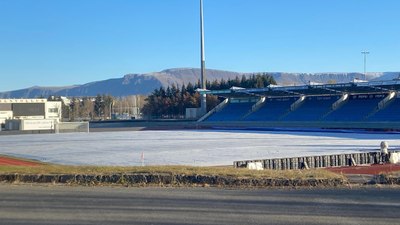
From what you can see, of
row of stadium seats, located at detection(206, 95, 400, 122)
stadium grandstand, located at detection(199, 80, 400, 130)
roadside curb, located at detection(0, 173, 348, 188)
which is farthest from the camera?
row of stadium seats, located at detection(206, 95, 400, 122)

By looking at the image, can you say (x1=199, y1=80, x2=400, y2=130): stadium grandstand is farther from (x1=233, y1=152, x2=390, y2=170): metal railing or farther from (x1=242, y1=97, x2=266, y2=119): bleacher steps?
(x1=233, y1=152, x2=390, y2=170): metal railing

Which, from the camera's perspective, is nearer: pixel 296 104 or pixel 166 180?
pixel 166 180

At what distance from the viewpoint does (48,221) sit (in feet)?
30.0

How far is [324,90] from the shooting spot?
84.1 metres

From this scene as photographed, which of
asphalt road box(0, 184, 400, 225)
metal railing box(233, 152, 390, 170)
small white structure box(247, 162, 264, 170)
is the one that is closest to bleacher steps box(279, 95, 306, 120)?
metal railing box(233, 152, 390, 170)

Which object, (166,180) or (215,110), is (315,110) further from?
(166,180)

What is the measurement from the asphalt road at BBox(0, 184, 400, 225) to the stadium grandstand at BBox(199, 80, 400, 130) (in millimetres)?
60175

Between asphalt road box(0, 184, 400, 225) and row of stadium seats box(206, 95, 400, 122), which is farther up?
row of stadium seats box(206, 95, 400, 122)

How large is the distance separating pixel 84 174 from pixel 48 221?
5.62 metres

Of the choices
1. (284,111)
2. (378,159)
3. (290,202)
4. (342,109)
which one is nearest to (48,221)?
(290,202)

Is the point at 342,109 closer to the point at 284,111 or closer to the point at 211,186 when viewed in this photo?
the point at 284,111

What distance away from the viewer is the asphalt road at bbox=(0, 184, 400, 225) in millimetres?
9211

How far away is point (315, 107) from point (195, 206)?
80141mm

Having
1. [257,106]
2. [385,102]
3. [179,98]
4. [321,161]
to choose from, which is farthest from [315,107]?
[321,161]
